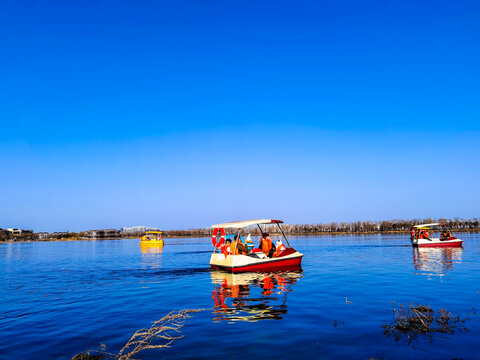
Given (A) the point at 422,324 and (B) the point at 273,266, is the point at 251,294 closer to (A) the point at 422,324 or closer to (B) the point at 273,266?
(A) the point at 422,324

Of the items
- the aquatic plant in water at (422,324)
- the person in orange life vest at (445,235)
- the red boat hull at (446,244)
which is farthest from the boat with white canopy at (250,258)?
the person in orange life vest at (445,235)

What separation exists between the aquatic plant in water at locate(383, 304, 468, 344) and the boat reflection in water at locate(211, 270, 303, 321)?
3.99m

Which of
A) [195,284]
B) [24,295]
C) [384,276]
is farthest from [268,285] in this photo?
[24,295]

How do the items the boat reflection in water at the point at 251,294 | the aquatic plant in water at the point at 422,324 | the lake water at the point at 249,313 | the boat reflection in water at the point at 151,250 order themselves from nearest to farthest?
the lake water at the point at 249,313 → the aquatic plant in water at the point at 422,324 → the boat reflection in water at the point at 251,294 → the boat reflection in water at the point at 151,250

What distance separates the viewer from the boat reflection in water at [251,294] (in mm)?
13922

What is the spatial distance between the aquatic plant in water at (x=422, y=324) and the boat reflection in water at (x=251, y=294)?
3.99 m

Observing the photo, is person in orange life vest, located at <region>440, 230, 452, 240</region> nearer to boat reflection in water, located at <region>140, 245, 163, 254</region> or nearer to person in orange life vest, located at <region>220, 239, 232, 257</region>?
person in orange life vest, located at <region>220, 239, 232, 257</region>

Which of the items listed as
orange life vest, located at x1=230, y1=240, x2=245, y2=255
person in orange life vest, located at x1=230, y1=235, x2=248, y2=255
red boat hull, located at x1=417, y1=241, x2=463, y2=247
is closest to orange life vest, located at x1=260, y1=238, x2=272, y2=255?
person in orange life vest, located at x1=230, y1=235, x2=248, y2=255

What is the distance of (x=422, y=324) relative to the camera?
36.2 feet

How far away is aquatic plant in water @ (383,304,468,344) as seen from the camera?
10.6m

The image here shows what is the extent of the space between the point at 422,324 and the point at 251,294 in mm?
8781

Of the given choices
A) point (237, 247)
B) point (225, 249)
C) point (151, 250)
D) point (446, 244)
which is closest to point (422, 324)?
point (237, 247)

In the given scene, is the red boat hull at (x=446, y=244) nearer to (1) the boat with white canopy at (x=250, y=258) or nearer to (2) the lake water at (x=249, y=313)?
(2) the lake water at (x=249, y=313)

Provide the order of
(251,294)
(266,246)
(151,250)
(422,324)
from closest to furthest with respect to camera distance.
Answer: (422,324) < (251,294) < (266,246) < (151,250)
